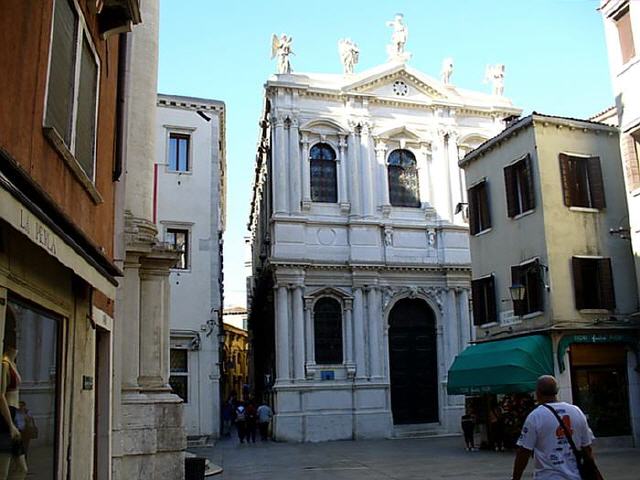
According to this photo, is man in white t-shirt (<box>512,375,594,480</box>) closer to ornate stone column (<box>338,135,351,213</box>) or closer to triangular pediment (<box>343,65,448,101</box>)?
ornate stone column (<box>338,135,351,213</box>)

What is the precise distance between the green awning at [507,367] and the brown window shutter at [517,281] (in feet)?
2.65

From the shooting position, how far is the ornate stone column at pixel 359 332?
29.0 metres

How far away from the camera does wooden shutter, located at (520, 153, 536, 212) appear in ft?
67.6

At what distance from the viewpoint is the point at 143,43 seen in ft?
45.0

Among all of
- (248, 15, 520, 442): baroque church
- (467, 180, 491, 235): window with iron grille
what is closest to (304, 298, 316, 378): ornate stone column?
(248, 15, 520, 442): baroque church

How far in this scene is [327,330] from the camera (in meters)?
29.5

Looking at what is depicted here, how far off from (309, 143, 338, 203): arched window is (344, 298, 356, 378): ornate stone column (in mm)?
4409

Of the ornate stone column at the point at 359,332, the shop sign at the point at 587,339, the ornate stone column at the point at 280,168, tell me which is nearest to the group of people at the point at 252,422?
the ornate stone column at the point at 359,332

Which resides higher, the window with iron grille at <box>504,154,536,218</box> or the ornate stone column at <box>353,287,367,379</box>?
the window with iron grille at <box>504,154,536,218</box>

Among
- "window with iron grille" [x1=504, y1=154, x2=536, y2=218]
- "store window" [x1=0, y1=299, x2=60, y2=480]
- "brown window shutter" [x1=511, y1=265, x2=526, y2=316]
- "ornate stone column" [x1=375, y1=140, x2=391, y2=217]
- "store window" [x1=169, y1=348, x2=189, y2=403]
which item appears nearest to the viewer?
"store window" [x1=0, y1=299, x2=60, y2=480]

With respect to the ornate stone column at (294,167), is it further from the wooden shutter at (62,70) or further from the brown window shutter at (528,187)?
the wooden shutter at (62,70)

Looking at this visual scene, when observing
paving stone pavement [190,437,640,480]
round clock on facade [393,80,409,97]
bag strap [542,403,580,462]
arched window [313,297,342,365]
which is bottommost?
paving stone pavement [190,437,640,480]

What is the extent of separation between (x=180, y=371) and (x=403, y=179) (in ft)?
40.6

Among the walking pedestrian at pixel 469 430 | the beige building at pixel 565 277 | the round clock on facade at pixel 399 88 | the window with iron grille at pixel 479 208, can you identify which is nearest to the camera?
the beige building at pixel 565 277
